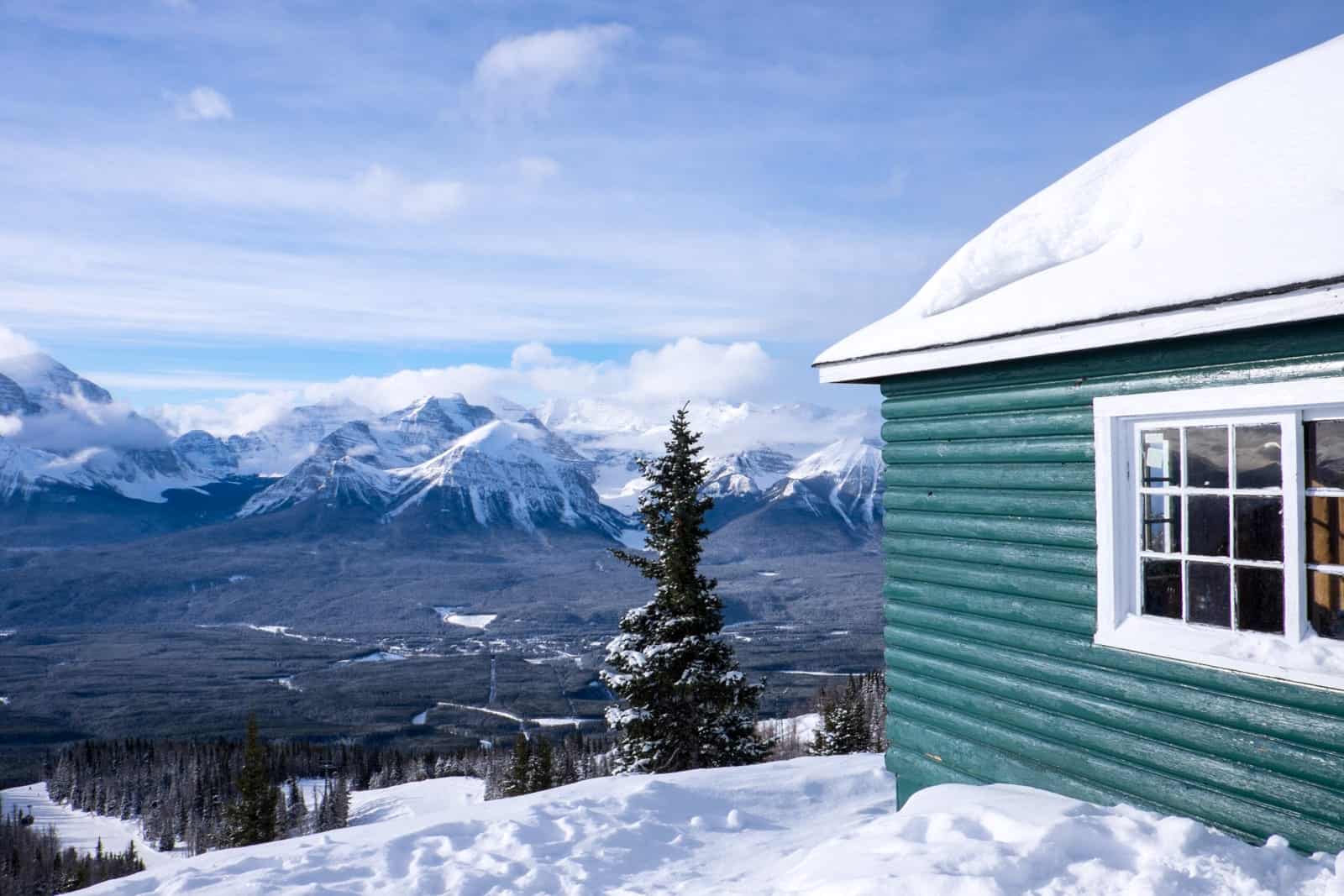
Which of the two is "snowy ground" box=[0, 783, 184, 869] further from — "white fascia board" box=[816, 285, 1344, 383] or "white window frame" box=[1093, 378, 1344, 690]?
"white window frame" box=[1093, 378, 1344, 690]

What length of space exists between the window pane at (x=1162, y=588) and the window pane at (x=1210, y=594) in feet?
0.42

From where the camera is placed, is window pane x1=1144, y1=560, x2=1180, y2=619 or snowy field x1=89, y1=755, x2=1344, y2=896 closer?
snowy field x1=89, y1=755, x2=1344, y2=896

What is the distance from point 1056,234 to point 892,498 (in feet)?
8.43

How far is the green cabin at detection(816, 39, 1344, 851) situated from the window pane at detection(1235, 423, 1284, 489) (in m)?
0.01

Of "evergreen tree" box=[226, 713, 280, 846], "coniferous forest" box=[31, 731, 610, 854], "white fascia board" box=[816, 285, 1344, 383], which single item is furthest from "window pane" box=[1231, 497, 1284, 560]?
"coniferous forest" box=[31, 731, 610, 854]

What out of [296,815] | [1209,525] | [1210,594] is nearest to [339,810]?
[296,815]

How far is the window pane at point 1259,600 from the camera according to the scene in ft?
17.4

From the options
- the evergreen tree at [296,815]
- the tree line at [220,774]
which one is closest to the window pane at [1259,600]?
the tree line at [220,774]

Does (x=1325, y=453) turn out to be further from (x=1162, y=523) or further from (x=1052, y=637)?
(x=1052, y=637)

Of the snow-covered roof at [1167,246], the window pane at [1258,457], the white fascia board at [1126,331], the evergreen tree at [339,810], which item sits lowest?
the evergreen tree at [339,810]

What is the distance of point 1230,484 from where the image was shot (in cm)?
546

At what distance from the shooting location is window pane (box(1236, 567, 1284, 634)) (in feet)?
17.4

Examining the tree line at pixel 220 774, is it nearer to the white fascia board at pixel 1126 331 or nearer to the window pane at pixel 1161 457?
the white fascia board at pixel 1126 331

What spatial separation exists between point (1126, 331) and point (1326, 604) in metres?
1.97
